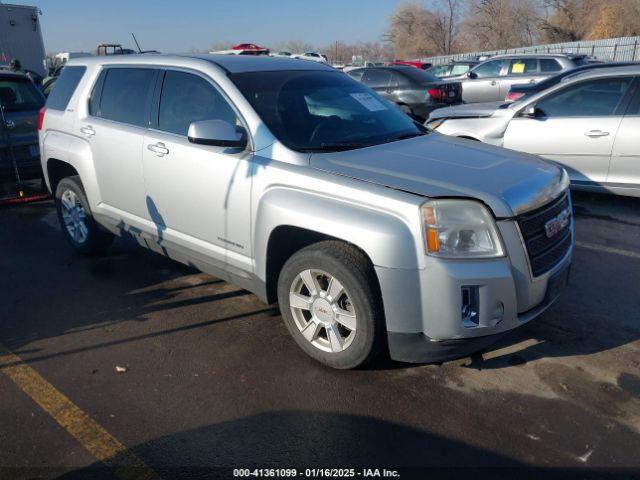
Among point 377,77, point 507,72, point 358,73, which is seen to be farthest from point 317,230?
point 507,72

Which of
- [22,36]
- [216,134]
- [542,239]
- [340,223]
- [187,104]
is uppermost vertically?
[22,36]

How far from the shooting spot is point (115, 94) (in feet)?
16.0

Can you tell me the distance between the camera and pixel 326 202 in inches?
Answer: 126

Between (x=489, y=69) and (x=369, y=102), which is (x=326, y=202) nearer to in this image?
(x=369, y=102)

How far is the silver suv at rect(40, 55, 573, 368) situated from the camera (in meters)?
2.95

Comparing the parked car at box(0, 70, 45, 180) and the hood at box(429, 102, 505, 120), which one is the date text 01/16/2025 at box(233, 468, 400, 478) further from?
the parked car at box(0, 70, 45, 180)

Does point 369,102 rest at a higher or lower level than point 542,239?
higher

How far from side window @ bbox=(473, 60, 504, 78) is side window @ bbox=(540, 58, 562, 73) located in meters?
1.09

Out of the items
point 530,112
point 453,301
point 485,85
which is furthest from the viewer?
point 485,85

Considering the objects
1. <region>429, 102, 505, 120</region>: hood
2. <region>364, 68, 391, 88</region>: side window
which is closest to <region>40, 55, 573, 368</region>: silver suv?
<region>429, 102, 505, 120</region>: hood

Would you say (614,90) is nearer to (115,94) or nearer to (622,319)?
(622,319)

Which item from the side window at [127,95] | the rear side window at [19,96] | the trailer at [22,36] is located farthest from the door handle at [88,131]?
the trailer at [22,36]

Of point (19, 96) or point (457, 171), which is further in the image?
point (19, 96)

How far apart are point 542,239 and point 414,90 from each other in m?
10.2
